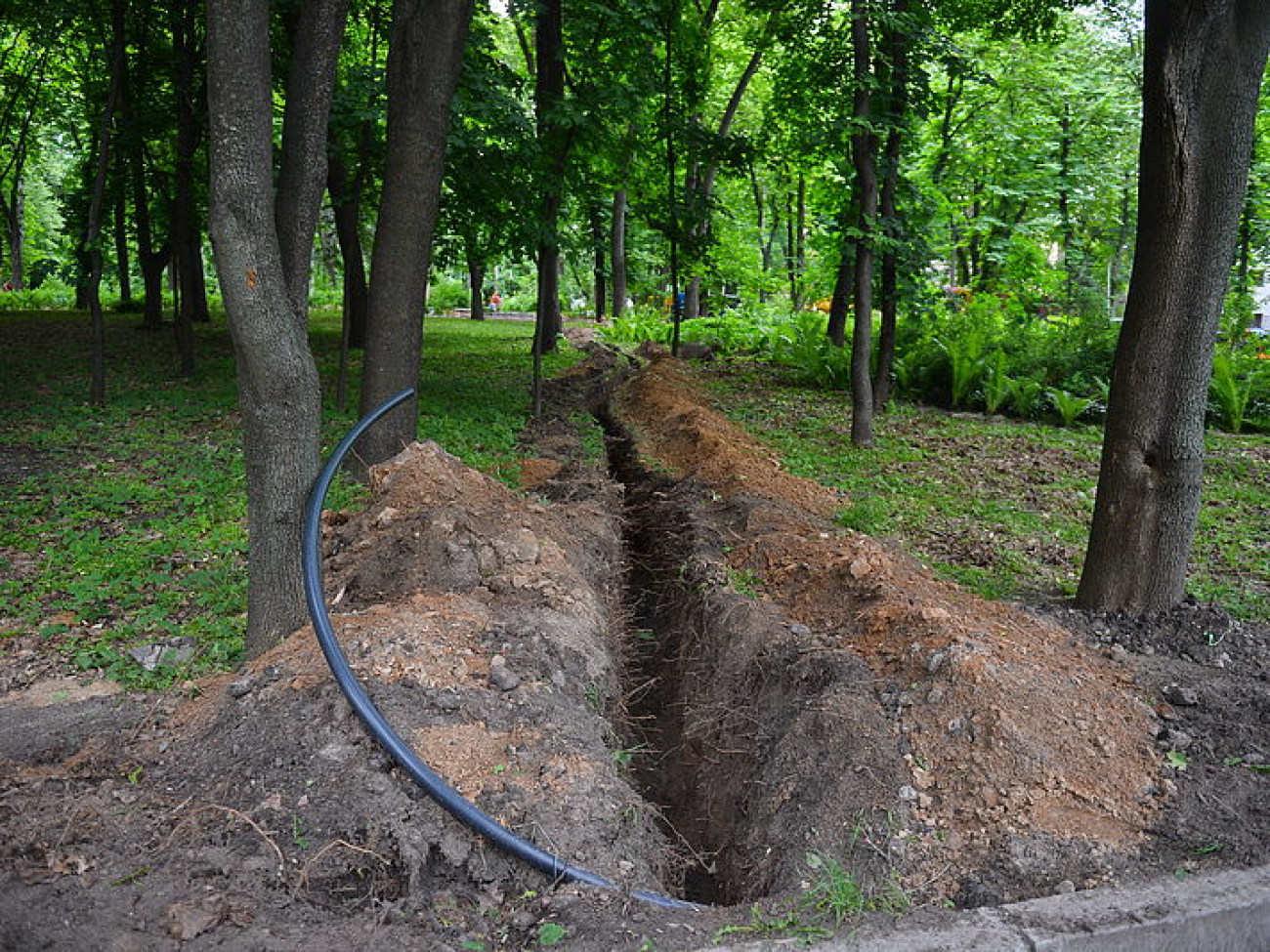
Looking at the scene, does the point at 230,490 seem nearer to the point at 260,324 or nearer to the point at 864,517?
the point at 260,324

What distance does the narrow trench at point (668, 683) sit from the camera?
4238 millimetres

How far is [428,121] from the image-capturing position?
7395 mm

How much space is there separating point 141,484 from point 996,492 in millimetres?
7092

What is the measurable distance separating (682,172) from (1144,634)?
61.9ft

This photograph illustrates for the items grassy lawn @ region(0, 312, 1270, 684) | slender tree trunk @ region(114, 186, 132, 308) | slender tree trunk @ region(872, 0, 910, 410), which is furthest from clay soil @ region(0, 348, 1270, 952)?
slender tree trunk @ region(114, 186, 132, 308)

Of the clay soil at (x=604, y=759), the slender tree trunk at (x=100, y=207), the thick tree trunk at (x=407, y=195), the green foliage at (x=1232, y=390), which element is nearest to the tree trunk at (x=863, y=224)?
the thick tree trunk at (x=407, y=195)

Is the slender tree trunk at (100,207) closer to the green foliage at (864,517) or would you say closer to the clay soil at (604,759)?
the clay soil at (604,759)

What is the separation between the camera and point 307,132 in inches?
190

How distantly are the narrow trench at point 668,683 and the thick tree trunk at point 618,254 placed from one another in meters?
15.2

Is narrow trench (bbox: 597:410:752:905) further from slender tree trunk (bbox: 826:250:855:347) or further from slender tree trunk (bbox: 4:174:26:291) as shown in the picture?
slender tree trunk (bbox: 4:174:26:291)

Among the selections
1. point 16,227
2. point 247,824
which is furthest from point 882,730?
point 16,227

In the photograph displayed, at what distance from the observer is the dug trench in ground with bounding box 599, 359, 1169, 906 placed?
11.4 feet

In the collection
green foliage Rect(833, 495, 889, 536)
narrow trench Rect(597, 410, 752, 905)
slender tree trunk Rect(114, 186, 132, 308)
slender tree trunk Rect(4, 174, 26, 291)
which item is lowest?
narrow trench Rect(597, 410, 752, 905)

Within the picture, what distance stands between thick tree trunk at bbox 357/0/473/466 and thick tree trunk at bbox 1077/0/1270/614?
195 inches
